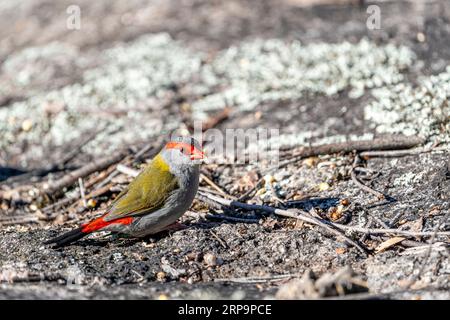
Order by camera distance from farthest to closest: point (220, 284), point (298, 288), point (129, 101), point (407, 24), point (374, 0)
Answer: point (374, 0)
point (407, 24)
point (129, 101)
point (220, 284)
point (298, 288)

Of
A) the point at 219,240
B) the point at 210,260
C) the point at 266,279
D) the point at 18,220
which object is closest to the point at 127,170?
the point at 18,220

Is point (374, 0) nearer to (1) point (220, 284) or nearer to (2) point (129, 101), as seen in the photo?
(2) point (129, 101)

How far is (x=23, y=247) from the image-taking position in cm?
437

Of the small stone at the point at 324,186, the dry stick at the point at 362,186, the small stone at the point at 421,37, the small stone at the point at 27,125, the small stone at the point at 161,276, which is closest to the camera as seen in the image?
the small stone at the point at 161,276

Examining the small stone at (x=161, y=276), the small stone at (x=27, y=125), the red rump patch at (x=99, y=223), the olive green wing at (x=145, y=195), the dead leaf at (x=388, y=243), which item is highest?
the small stone at (x=27, y=125)

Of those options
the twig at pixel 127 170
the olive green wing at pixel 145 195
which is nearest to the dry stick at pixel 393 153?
the olive green wing at pixel 145 195

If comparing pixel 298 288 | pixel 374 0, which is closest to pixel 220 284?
pixel 298 288

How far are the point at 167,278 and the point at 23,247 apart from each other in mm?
1042

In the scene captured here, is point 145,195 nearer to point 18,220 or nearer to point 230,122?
point 18,220

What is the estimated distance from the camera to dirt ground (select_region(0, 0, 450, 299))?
3.88 metres

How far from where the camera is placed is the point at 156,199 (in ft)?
14.7

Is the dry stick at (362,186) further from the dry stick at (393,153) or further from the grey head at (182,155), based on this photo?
the grey head at (182,155)

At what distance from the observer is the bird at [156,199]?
438 cm

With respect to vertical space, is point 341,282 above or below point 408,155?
below
